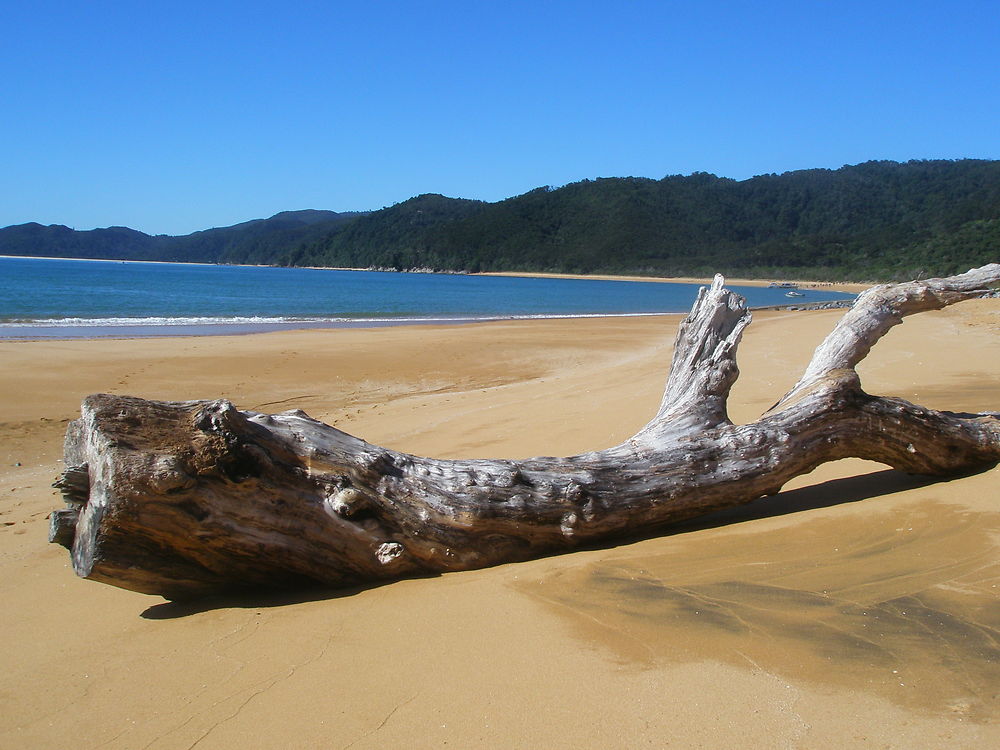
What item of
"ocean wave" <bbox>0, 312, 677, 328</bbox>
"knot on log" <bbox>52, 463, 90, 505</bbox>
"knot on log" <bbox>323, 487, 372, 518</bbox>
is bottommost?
"ocean wave" <bbox>0, 312, 677, 328</bbox>

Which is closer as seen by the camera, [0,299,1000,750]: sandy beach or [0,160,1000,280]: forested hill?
[0,299,1000,750]: sandy beach

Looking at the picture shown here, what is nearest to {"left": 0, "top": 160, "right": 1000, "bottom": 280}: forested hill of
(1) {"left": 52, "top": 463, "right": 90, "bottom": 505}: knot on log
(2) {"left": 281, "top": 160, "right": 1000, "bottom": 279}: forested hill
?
(2) {"left": 281, "top": 160, "right": 1000, "bottom": 279}: forested hill

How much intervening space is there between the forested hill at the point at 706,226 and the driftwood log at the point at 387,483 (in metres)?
73.1

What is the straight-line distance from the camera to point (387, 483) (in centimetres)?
347

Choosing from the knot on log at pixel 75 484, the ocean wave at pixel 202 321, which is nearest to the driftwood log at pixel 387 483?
the knot on log at pixel 75 484

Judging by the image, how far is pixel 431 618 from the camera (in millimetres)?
2949

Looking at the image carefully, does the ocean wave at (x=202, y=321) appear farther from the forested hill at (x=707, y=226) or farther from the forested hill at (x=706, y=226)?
the forested hill at (x=707, y=226)

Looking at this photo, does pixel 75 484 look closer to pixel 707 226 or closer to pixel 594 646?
pixel 594 646

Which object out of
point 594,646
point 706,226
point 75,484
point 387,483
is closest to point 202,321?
point 75,484

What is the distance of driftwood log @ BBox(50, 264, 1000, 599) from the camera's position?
3.04 m

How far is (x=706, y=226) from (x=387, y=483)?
14050cm

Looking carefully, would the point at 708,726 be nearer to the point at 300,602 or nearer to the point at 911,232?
the point at 300,602

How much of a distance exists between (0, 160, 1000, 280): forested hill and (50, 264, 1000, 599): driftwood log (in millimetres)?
73139

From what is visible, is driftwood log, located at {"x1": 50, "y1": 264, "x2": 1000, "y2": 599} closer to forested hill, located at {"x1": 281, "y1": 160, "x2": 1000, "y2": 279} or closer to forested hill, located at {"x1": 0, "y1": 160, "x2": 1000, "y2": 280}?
forested hill, located at {"x1": 0, "y1": 160, "x2": 1000, "y2": 280}
